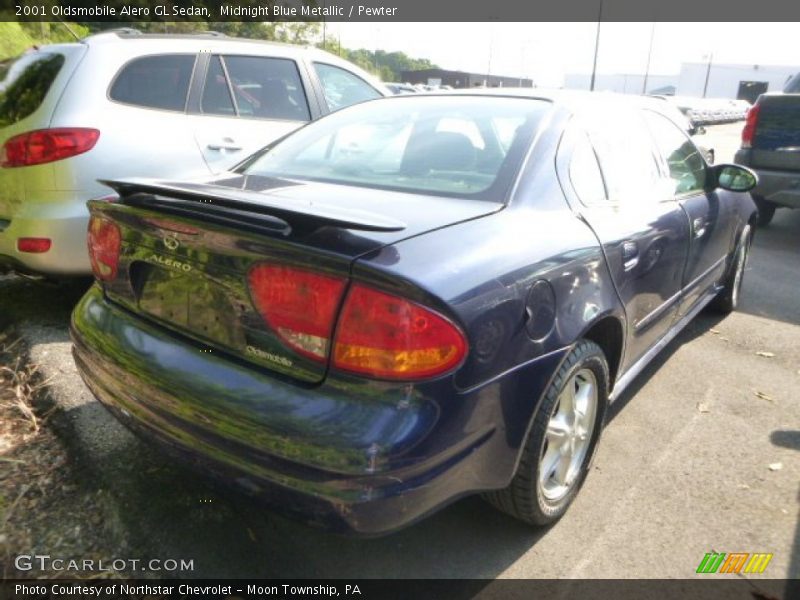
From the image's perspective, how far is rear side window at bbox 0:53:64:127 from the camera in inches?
144

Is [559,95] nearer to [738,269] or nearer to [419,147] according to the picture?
[419,147]

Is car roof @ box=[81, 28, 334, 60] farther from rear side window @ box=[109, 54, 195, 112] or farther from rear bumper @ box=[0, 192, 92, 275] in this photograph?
rear bumper @ box=[0, 192, 92, 275]

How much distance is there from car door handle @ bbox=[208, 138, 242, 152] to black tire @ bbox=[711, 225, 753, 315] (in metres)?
3.53

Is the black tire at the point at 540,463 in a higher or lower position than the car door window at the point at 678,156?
lower

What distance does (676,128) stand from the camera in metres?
3.75

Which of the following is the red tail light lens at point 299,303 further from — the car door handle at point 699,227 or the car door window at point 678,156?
the car door handle at point 699,227

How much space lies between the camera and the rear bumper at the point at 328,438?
1.61m

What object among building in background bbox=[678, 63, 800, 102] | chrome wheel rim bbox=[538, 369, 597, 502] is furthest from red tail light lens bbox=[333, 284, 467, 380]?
building in background bbox=[678, 63, 800, 102]

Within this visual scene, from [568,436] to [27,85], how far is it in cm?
363

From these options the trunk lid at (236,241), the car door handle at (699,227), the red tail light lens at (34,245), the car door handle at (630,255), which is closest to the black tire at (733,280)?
the car door handle at (699,227)

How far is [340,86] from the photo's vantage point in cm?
533

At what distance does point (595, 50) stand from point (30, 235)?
35.6 meters

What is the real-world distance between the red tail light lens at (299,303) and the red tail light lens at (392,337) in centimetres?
5

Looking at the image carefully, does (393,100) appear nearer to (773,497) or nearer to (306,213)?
(306,213)
